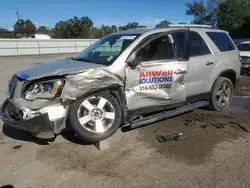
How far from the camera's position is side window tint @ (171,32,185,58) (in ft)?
14.2

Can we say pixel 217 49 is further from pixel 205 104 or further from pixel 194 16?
pixel 194 16

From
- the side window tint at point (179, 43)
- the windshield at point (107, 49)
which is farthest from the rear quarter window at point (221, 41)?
the windshield at point (107, 49)

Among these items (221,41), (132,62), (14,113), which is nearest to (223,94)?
(221,41)

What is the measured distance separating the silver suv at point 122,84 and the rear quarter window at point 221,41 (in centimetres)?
3

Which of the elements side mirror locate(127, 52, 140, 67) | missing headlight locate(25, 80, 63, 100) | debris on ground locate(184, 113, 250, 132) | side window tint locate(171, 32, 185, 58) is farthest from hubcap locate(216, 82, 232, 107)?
missing headlight locate(25, 80, 63, 100)

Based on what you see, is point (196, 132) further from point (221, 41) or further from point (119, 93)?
point (221, 41)

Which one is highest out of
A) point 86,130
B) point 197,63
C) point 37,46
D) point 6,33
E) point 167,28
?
point 6,33

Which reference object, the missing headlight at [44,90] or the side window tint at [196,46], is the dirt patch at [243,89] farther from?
the missing headlight at [44,90]

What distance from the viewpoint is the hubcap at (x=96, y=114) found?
3557 mm

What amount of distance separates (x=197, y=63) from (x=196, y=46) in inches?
14.8

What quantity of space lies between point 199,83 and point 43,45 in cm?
3031

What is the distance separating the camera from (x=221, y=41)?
17.3 ft

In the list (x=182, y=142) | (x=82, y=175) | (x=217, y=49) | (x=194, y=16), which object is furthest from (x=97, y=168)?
(x=194, y=16)

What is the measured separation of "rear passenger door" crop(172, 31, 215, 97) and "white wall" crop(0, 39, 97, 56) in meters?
28.2
